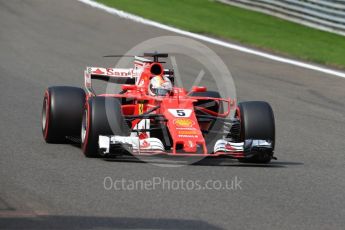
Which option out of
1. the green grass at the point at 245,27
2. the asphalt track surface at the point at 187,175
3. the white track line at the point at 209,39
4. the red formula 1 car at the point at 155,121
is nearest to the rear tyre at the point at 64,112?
the red formula 1 car at the point at 155,121

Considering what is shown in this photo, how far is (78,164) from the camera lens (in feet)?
37.7

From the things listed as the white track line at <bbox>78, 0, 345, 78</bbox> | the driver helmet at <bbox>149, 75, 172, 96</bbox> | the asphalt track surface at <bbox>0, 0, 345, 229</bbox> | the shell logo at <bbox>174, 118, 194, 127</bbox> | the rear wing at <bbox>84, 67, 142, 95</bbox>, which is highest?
the white track line at <bbox>78, 0, 345, 78</bbox>

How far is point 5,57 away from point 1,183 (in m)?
12.2

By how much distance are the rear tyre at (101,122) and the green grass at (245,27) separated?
11359 millimetres

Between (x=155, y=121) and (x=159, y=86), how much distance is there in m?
0.52

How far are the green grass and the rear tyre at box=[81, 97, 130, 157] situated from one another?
37.3ft

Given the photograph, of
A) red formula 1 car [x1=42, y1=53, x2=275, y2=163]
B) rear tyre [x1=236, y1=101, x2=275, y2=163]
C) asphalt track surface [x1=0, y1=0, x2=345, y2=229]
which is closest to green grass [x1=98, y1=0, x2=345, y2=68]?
asphalt track surface [x1=0, y1=0, x2=345, y2=229]

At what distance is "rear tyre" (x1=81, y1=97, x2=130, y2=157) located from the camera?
11.6m

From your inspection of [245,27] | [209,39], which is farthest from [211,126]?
[245,27]

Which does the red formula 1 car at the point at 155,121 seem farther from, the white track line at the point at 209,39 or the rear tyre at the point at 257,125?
the white track line at the point at 209,39

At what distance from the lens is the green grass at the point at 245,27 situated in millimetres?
24188

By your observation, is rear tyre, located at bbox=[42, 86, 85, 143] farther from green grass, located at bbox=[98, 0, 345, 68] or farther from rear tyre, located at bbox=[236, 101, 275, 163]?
green grass, located at bbox=[98, 0, 345, 68]

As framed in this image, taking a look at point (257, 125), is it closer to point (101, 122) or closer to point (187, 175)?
point (187, 175)

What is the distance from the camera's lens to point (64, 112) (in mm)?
12695
